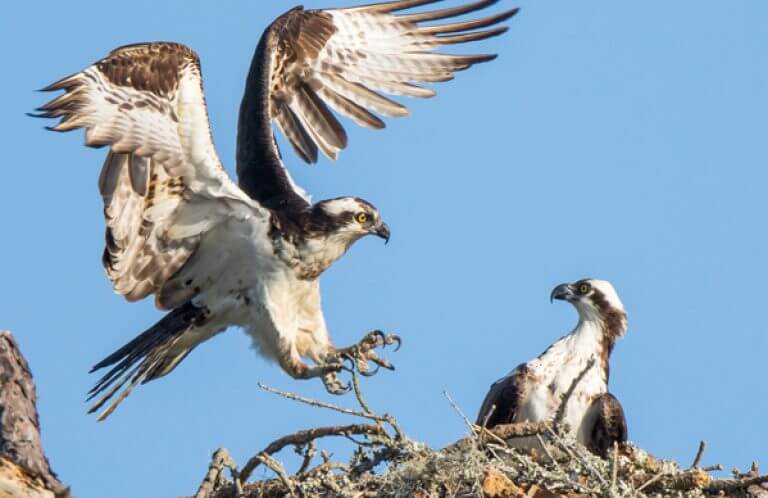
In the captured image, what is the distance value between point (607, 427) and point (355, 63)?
14.2ft

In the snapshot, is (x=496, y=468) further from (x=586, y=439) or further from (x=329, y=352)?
(x=329, y=352)

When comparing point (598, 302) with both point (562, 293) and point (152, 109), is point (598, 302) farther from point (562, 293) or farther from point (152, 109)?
point (152, 109)

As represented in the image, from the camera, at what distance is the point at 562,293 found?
10148 mm

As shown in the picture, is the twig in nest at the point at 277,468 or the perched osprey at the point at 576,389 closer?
the twig in nest at the point at 277,468

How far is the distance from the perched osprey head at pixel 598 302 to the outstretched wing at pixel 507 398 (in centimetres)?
83

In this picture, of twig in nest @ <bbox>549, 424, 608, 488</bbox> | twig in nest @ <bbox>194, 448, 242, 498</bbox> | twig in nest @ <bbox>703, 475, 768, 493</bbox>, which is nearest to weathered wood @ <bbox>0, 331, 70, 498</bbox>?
twig in nest @ <bbox>194, 448, 242, 498</bbox>

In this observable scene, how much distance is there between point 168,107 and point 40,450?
297 cm

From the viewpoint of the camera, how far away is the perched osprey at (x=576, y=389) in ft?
29.5

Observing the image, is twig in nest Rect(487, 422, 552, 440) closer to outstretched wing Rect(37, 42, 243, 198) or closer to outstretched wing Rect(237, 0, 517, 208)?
outstretched wing Rect(37, 42, 243, 198)

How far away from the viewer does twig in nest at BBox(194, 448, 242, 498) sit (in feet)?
25.2

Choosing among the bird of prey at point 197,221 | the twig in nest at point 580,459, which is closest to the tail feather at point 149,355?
the bird of prey at point 197,221

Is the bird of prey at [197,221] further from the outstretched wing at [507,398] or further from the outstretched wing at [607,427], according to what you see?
the outstretched wing at [607,427]

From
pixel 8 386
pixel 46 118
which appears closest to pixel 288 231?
pixel 46 118

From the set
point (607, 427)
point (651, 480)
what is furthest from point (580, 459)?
point (607, 427)
